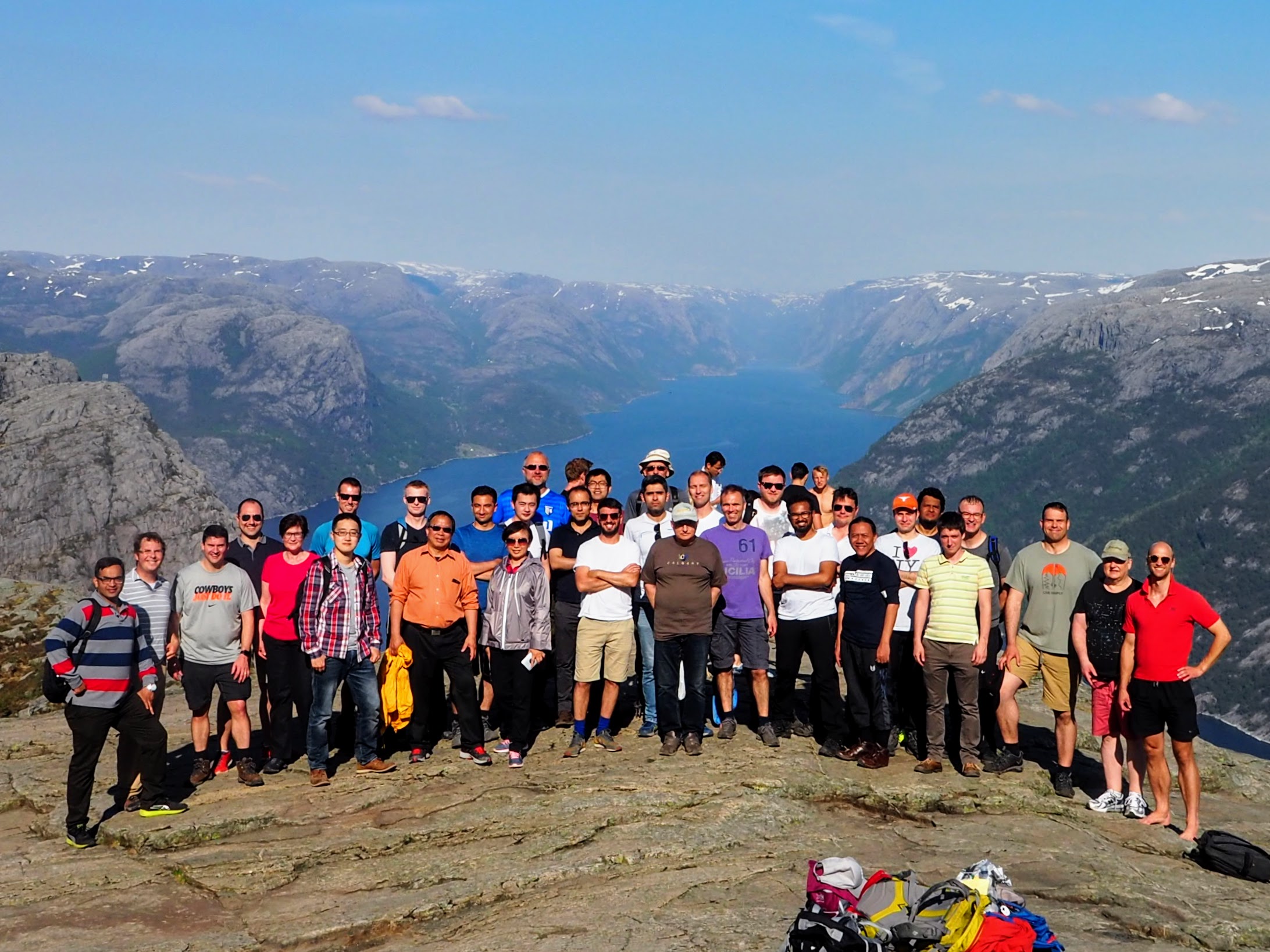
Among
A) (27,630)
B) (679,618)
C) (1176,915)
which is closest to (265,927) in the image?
(679,618)

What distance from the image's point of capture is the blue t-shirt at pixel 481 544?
11.3 metres

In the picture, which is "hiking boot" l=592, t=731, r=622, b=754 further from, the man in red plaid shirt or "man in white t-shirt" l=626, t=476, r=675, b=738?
the man in red plaid shirt

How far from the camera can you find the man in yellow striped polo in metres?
10.6

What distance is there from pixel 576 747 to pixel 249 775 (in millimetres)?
3868

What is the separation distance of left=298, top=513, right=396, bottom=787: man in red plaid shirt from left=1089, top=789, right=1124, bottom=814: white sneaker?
865cm

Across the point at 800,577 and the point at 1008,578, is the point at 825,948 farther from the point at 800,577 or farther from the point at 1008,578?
the point at 1008,578

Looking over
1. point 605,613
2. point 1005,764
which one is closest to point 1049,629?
point 1005,764

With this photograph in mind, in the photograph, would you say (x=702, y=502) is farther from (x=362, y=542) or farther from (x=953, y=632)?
(x=362, y=542)

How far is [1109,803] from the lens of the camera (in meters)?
10.3

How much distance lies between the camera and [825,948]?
5.97 meters

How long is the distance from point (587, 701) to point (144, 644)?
16.9 feet

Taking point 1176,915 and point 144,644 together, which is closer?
point 1176,915

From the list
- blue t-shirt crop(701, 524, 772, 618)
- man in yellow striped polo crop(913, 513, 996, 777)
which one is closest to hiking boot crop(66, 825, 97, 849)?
blue t-shirt crop(701, 524, 772, 618)

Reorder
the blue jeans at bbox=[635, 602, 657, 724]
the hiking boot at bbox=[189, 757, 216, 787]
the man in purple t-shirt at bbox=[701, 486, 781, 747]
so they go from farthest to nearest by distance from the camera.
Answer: the blue jeans at bbox=[635, 602, 657, 724] < the man in purple t-shirt at bbox=[701, 486, 781, 747] < the hiking boot at bbox=[189, 757, 216, 787]
